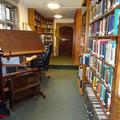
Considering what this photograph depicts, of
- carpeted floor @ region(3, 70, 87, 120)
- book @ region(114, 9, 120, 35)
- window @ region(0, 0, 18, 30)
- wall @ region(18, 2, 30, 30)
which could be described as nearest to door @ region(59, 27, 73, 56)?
wall @ region(18, 2, 30, 30)

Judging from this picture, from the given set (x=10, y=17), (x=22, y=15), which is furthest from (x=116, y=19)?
(x=22, y=15)

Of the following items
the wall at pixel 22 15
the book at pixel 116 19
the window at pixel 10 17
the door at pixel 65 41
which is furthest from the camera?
the door at pixel 65 41

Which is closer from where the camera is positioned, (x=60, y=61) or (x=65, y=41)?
(x=60, y=61)

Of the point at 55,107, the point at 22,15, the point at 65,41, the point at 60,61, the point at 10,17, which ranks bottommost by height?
the point at 55,107

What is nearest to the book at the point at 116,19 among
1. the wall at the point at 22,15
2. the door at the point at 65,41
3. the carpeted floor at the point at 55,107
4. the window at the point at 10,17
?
the carpeted floor at the point at 55,107

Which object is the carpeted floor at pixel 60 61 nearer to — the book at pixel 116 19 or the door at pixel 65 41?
the door at pixel 65 41

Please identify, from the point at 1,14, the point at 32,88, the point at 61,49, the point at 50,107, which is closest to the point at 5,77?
the point at 32,88

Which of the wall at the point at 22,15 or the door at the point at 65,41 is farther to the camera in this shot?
the door at the point at 65,41

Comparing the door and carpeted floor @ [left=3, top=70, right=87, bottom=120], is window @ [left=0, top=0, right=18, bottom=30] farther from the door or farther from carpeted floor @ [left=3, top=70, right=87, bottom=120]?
the door

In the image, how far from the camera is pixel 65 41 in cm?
769

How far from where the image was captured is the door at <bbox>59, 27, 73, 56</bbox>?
7570 millimetres

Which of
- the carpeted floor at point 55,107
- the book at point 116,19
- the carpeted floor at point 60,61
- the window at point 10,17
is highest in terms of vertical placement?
the window at point 10,17

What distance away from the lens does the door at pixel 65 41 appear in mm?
7570

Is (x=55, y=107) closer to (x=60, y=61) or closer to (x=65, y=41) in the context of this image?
(x=60, y=61)
